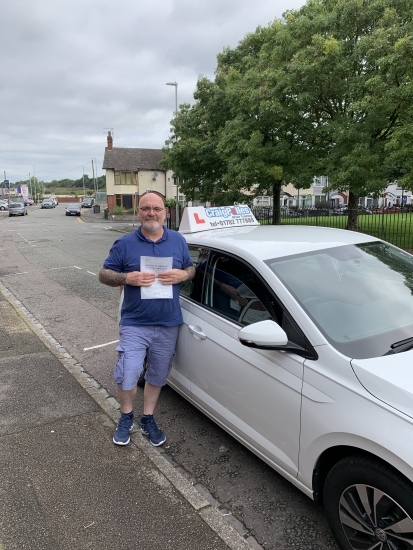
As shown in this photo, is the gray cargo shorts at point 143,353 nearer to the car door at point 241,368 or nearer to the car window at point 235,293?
the car door at point 241,368

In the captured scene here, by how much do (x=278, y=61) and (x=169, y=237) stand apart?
12.2 m

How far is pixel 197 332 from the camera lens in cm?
298

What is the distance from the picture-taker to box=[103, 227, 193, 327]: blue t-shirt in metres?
2.92

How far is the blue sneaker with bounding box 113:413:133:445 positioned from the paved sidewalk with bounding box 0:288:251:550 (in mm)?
54

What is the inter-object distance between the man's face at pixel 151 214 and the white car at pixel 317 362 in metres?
0.48

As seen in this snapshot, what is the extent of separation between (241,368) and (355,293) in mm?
843

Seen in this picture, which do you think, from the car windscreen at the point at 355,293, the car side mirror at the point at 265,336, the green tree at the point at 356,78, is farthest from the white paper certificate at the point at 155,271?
the green tree at the point at 356,78

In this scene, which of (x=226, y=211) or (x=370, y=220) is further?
(x=370, y=220)

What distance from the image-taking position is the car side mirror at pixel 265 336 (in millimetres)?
2176

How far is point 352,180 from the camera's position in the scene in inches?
464

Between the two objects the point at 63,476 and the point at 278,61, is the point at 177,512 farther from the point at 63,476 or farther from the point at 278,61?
the point at 278,61

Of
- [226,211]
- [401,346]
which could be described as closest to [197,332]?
[401,346]

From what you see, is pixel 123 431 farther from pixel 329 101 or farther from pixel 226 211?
pixel 329 101

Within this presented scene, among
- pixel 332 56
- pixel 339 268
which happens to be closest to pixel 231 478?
pixel 339 268
